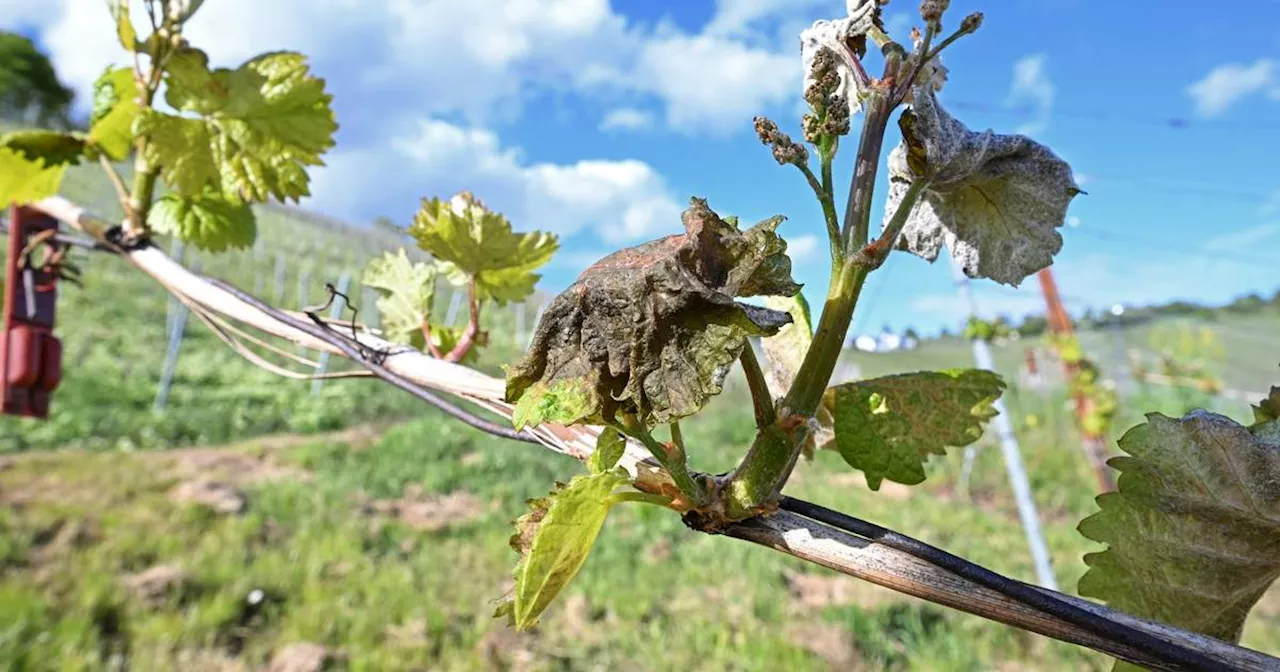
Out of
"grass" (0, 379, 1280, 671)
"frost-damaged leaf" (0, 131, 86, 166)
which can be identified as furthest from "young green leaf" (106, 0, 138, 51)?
"grass" (0, 379, 1280, 671)

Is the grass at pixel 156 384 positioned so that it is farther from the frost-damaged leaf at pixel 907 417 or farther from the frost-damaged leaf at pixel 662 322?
the frost-damaged leaf at pixel 662 322

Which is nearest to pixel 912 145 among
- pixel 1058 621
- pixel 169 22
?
pixel 1058 621

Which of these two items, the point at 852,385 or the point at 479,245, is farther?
the point at 479,245

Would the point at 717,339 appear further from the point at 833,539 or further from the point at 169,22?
the point at 169,22

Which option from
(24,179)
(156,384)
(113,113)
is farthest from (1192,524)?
(156,384)

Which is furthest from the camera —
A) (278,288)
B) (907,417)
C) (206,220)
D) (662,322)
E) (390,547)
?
(278,288)

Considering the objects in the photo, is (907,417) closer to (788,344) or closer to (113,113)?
(788,344)

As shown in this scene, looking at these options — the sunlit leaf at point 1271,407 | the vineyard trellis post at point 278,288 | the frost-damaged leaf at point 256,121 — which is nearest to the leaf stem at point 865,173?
the sunlit leaf at point 1271,407
